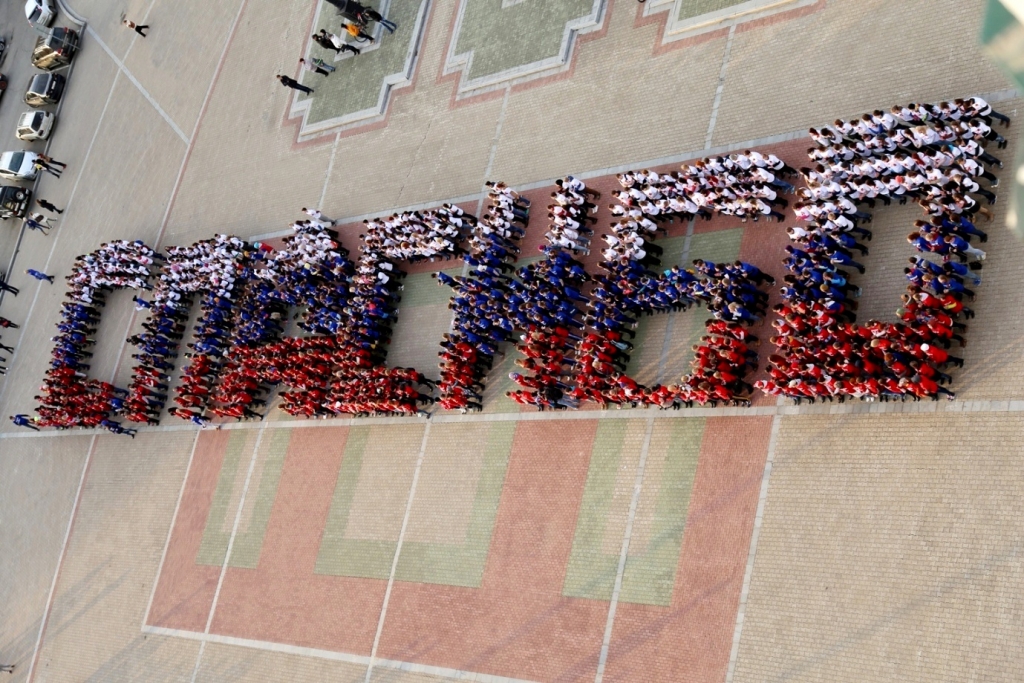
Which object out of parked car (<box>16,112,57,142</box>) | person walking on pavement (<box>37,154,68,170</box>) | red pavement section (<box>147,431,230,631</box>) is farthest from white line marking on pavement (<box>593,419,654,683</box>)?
parked car (<box>16,112,57,142</box>)

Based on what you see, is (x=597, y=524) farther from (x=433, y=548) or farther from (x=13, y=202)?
(x=13, y=202)

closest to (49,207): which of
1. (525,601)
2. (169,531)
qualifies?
(169,531)

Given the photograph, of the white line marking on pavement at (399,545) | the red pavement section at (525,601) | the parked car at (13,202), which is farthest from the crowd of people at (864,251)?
the parked car at (13,202)

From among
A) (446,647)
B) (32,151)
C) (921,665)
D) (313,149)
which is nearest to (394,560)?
(446,647)

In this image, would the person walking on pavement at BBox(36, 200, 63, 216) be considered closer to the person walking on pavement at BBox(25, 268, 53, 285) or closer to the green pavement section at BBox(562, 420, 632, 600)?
the person walking on pavement at BBox(25, 268, 53, 285)

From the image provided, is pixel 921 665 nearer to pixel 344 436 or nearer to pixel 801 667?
pixel 801 667

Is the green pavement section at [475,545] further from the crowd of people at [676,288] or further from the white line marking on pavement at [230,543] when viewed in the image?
the white line marking on pavement at [230,543]
